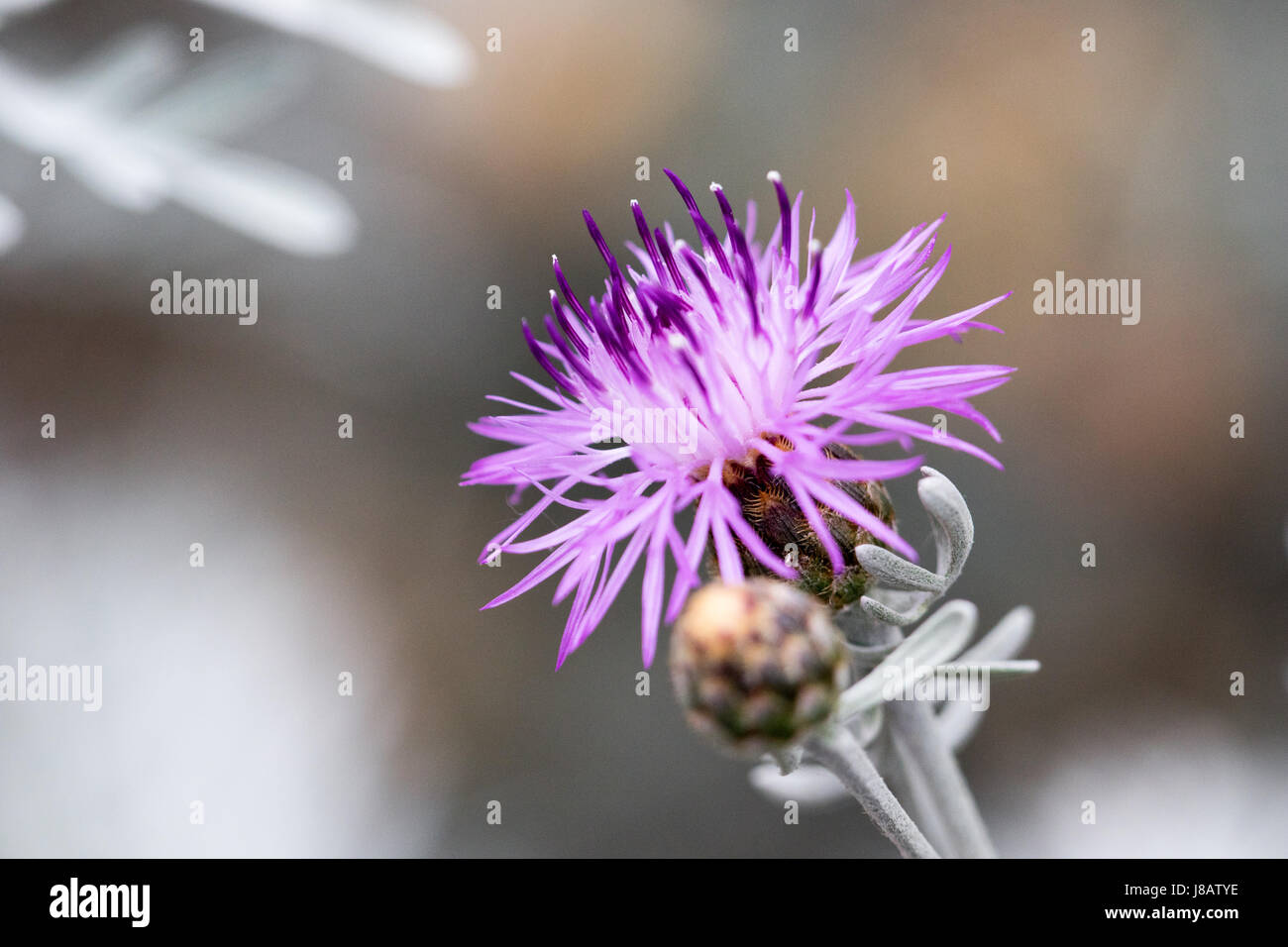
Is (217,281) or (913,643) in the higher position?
(217,281)

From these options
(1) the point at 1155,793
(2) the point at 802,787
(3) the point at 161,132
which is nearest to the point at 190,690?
(3) the point at 161,132

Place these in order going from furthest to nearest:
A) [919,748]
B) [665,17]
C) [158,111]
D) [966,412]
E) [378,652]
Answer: [665,17]
[378,652]
[158,111]
[919,748]
[966,412]

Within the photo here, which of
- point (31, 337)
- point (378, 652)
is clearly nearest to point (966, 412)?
point (378, 652)

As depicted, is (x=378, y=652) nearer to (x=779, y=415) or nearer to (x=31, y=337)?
(x=31, y=337)

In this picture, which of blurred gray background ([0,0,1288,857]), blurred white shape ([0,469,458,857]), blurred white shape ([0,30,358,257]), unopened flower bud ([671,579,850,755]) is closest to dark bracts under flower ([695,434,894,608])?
unopened flower bud ([671,579,850,755])

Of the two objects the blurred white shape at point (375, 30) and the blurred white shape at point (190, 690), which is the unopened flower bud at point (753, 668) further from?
the blurred white shape at point (190, 690)

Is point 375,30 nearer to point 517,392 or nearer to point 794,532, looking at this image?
point 517,392

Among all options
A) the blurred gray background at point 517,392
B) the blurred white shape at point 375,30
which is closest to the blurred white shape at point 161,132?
the blurred white shape at point 375,30
